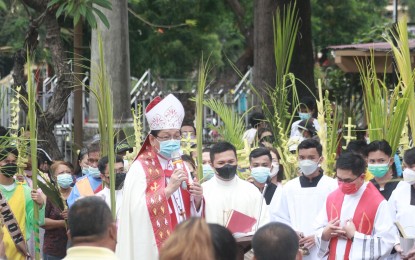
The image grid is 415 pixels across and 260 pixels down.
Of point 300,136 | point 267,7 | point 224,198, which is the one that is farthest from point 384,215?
point 267,7

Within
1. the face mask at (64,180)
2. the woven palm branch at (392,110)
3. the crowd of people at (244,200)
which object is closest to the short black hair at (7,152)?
the crowd of people at (244,200)

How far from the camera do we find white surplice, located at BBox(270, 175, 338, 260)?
886 centimetres

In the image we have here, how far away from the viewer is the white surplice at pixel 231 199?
28.9ft

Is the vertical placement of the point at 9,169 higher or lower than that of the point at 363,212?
higher

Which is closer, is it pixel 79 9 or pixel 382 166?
pixel 382 166

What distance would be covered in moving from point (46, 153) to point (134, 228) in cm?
400

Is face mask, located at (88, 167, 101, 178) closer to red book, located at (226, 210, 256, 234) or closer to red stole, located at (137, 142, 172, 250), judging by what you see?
red stole, located at (137, 142, 172, 250)

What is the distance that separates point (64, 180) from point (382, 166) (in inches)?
123

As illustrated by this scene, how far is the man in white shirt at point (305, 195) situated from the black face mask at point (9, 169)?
2.31 meters

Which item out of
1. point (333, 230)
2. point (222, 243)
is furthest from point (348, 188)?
point (222, 243)

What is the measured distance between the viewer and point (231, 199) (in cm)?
884

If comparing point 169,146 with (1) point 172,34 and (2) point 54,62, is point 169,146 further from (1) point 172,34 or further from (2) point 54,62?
(1) point 172,34

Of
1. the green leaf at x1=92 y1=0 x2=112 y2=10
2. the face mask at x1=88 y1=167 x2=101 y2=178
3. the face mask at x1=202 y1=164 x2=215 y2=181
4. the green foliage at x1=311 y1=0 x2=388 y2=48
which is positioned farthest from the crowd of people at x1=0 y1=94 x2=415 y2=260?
the green foliage at x1=311 y1=0 x2=388 y2=48

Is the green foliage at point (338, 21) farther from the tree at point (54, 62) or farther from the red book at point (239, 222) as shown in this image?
the red book at point (239, 222)
